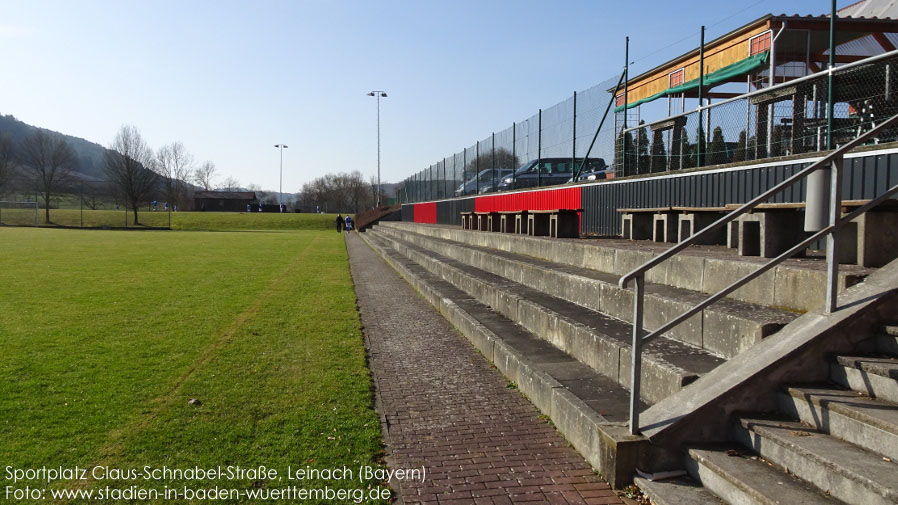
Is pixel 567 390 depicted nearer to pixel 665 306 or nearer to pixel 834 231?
pixel 665 306

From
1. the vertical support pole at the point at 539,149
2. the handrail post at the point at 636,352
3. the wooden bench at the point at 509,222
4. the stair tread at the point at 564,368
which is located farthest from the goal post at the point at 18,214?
the handrail post at the point at 636,352

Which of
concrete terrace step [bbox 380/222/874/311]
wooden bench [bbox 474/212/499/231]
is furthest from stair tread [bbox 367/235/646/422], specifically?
wooden bench [bbox 474/212/499/231]

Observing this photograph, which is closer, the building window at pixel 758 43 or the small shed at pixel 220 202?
the building window at pixel 758 43

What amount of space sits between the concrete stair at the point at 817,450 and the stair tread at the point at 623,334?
2.14ft

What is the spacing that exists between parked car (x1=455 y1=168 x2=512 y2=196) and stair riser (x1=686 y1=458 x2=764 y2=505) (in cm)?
1533

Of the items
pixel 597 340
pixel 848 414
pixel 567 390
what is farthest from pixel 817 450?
pixel 597 340

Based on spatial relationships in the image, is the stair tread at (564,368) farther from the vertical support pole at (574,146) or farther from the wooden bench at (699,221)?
the vertical support pole at (574,146)

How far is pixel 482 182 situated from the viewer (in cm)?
2128

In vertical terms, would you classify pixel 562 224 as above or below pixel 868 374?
above

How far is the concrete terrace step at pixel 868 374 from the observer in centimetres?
294

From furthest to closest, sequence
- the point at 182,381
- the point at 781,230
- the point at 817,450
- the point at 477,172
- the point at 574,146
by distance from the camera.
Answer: the point at 477,172, the point at 574,146, the point at 182,381, the point at 781,230, the point at 817,450

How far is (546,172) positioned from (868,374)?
12.6 metres

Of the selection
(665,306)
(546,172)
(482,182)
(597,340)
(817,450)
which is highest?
(482,182)

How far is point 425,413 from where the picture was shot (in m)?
4.59
